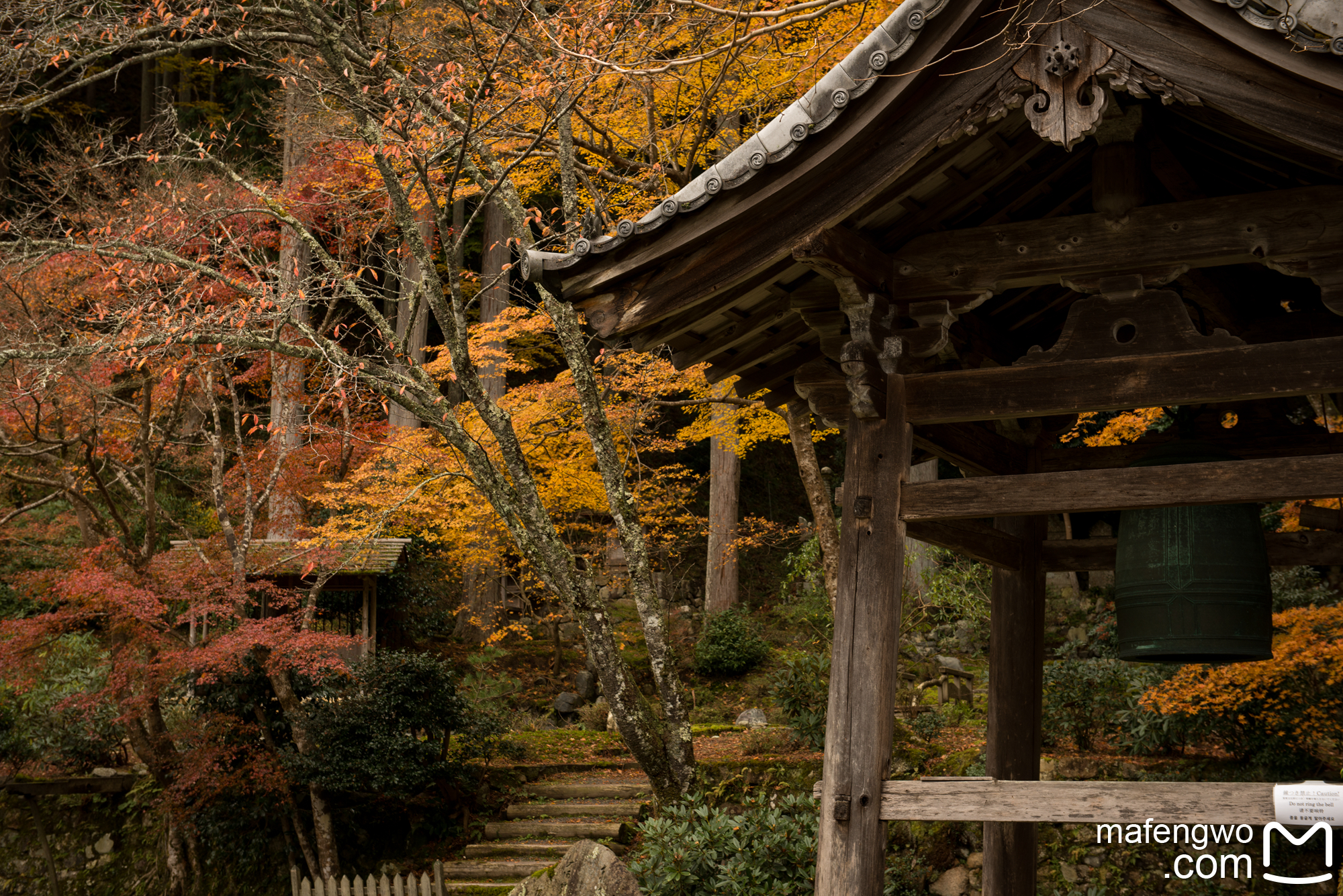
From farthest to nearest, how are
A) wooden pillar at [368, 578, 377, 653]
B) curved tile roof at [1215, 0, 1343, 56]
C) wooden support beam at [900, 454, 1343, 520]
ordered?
wooden pillar at [368, 578, 377, 653]
wooden support beam at [900, 454, 1343, 520]
curved tile roof at [1215, 0, 1343, 56]

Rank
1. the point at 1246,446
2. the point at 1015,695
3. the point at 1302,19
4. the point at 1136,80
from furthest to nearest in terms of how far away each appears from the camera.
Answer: the point at 1015,695, the point at 1246,446, the point at 1136,80, the point at 1302,19

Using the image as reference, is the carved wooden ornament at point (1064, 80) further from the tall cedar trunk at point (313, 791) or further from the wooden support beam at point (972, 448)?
the tall cedar trunk at point (313, 791)

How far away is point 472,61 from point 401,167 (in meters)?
2.27

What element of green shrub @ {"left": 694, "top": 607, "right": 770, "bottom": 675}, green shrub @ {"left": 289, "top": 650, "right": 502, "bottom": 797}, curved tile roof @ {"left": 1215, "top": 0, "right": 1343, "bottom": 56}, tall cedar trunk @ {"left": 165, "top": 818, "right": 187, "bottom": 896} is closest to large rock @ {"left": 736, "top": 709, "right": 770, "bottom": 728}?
green shrub @ {"left": 694, "top": 607, "right": 770, "bottom": 675}

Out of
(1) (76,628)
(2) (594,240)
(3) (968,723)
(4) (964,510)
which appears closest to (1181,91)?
(4) (964,510)

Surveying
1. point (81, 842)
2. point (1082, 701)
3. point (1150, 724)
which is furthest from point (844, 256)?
point (81, 842)

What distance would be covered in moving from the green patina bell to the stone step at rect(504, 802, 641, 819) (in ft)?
26.3

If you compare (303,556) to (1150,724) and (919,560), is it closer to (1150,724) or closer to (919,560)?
(1150,724)

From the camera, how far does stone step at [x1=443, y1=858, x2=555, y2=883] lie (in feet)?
32.7

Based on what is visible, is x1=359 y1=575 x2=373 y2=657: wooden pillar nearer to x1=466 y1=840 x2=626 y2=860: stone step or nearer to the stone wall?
the stone wall

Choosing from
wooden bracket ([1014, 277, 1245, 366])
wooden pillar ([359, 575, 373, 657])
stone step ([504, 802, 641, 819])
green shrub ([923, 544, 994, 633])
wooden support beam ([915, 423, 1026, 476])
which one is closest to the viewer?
wooden bracket ([1014, 277, 1245, 366])

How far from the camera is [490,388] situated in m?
16.4

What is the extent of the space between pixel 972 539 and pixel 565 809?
8096 mm

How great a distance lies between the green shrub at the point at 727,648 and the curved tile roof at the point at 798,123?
13184 mm
